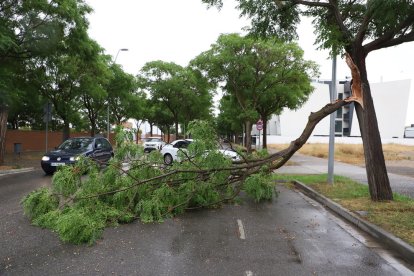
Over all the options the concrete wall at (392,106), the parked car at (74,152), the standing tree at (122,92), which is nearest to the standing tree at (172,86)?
the standing tree at (122,92)

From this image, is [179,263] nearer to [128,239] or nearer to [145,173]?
[128,239]

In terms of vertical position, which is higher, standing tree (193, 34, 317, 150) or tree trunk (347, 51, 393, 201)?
standing tree (193, 34, 317, 150)

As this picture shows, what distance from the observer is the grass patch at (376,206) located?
6.81 meters

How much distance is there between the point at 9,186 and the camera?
12531 millimetres

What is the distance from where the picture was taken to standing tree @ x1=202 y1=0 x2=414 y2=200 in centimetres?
901

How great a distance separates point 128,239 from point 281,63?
2076cm

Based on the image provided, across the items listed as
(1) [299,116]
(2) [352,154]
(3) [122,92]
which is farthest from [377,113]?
(3) [122,92]

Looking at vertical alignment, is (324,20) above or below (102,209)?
above

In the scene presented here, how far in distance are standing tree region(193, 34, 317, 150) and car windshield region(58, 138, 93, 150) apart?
10383 mm

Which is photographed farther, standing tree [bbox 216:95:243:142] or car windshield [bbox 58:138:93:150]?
standing tree [bbox 216:95:243:142]

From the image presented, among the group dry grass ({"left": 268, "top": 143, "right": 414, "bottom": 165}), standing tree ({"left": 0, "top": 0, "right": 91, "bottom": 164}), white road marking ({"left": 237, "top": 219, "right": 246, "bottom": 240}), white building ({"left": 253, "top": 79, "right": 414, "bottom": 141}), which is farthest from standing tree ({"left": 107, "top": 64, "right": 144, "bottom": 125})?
white building ({"left": 253, "top": 79, "right": 414, "bottom": 141})

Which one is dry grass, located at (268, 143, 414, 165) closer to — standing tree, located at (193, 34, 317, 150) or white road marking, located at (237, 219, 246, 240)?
standing tree, located at (193, 34, 317, 150)

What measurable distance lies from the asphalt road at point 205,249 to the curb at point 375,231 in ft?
0.86

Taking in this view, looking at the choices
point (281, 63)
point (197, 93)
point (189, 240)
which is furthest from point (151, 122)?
point (189, 240)
